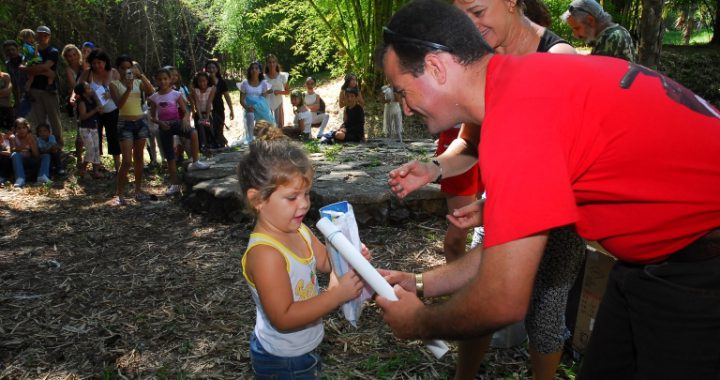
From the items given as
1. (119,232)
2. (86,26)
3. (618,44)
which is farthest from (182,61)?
(618,44)

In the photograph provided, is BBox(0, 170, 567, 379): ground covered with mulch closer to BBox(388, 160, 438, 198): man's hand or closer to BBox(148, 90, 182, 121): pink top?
BBox(388, 160, 438, 198): man's hand

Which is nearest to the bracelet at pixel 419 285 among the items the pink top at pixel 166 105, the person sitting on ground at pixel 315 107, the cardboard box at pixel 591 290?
the cardboard box at pixel 591 290

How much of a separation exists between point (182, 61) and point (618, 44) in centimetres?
1631

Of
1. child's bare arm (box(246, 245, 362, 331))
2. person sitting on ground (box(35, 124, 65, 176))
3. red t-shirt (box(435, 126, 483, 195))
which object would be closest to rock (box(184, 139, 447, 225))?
red t-shirt (box(435, 126, 483, 195))

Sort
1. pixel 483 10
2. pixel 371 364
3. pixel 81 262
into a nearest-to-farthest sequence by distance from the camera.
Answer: pixel 483 10, pixel 371 364, pixel 81 262

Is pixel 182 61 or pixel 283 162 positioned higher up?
pixel 182 61

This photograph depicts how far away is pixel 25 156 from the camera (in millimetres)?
8047

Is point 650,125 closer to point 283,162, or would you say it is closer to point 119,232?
point 283,162

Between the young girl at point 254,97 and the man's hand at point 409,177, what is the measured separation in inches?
300

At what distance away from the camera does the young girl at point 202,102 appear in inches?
376

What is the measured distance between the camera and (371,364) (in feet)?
10.2

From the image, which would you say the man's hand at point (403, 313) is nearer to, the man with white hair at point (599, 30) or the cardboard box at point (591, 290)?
the cardboard box at point (591, 290)

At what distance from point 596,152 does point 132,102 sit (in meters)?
6.94

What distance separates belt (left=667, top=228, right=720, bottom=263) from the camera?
1401mm
